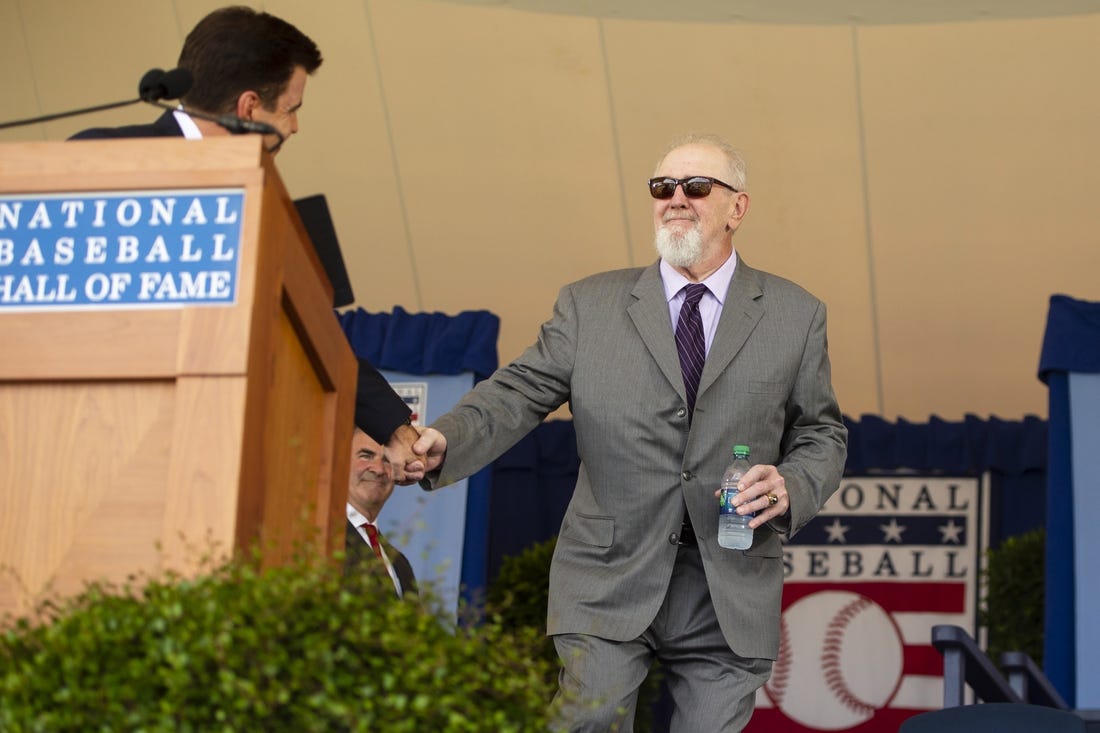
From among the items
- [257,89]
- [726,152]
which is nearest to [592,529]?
[726,152]

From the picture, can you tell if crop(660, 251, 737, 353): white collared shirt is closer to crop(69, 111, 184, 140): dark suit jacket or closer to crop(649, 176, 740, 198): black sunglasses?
crop(649, 176, 740, 198): black sunglasses

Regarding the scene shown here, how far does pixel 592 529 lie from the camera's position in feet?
9.37

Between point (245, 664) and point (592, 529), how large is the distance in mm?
1487

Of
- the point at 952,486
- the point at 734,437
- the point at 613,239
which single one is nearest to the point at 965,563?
the point at 952,486

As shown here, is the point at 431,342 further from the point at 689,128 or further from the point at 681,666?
the point at 681,666

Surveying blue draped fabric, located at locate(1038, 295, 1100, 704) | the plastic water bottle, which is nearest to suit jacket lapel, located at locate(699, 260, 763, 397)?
the plastic water bottle

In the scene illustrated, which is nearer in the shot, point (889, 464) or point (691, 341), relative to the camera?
point (691, 341)

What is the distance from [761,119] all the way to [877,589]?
2137mm

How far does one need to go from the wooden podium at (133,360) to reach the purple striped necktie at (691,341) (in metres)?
1.28

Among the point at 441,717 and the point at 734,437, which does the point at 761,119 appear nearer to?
the point at 734,437

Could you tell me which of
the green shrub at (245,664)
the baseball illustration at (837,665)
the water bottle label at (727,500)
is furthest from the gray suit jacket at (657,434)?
the baseball illustration at (837,665)

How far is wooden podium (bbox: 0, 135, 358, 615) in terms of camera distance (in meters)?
1.63

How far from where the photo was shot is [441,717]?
148cm

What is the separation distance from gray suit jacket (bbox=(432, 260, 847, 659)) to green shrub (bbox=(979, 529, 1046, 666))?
2.83 metres
